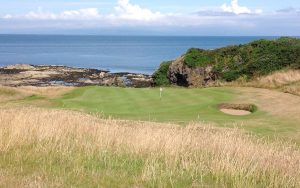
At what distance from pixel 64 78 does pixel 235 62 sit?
3202 centimetres

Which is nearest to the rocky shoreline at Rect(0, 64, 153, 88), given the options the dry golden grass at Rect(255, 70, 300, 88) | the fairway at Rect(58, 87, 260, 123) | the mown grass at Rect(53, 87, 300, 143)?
the dry golden grass at Rect(255, 70, 300, 88)

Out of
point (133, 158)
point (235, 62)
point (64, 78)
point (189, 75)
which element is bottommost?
point (64, 78)

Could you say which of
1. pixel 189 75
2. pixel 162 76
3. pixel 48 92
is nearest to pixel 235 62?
pixel 189 75

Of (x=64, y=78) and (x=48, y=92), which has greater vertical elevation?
(x=48, y=92)

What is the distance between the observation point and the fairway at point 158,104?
71.8 ft

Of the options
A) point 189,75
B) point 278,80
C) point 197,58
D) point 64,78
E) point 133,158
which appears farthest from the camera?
point 64,78

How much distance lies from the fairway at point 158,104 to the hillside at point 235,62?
54.4 ft

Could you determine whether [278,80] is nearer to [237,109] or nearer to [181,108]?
[237,109]

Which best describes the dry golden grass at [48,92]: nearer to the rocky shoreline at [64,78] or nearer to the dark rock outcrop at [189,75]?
the dark rock outcrop at [189,75]

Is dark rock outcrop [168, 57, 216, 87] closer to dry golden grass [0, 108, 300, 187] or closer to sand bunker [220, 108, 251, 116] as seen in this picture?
sand bunker [220, 108, 251, 116]

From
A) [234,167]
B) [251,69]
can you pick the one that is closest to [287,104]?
[234,167]

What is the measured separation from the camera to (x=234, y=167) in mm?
7945

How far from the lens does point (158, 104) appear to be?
2548 centimetres

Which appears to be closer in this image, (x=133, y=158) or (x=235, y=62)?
(x=133, y=158)
